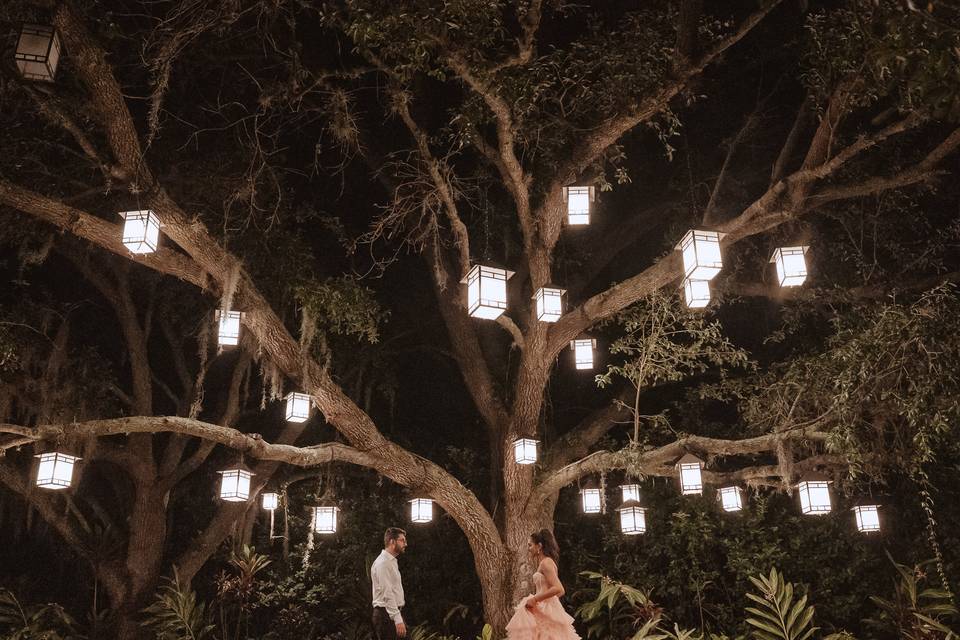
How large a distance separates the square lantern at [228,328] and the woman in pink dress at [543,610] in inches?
126

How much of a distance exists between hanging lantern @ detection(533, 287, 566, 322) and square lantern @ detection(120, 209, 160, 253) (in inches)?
136

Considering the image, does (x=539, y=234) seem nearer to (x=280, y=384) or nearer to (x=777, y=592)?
(x=280, y=384)

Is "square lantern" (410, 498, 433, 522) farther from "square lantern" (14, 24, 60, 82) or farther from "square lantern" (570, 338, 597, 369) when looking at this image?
"square lantern" (14, 24, 60, 82)

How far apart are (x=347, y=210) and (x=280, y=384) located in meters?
4.14

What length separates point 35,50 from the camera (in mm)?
5266

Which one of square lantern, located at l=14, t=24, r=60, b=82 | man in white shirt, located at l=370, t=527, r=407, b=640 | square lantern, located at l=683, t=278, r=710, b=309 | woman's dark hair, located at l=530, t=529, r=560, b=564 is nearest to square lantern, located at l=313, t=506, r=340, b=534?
man in white shirt, located at l=370, t=527, r=407, b=640

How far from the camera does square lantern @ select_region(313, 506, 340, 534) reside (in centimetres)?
962

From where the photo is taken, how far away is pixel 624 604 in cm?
901

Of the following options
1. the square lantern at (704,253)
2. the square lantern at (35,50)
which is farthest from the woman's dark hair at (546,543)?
the square lantern at (35,50)

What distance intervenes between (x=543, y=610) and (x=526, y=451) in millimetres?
1770

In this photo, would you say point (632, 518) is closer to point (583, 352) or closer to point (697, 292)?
point (583, 352)

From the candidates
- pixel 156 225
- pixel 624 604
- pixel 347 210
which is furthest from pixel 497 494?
pixel 156 225

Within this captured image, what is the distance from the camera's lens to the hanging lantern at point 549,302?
6832 millimetres

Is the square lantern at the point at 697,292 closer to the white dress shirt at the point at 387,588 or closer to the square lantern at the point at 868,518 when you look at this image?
the white dress shirt at the point at 387,588
